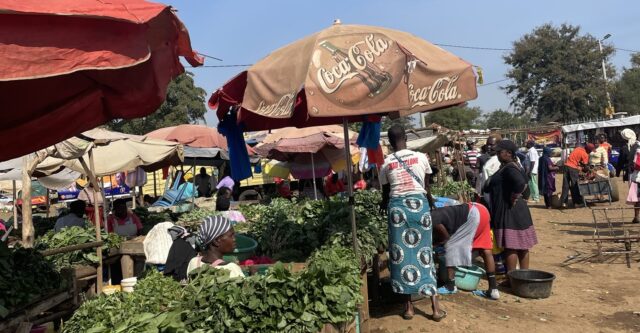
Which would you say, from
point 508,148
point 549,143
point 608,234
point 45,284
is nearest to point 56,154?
point 45,284

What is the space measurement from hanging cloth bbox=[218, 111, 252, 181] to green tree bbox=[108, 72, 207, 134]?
30.6 meters

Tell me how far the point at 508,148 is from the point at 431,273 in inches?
94.1

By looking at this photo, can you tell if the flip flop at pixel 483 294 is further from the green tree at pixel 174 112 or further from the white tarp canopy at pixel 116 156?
the green tree at pixel 174 112

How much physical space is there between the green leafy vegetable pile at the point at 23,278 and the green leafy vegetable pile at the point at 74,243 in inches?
91.8

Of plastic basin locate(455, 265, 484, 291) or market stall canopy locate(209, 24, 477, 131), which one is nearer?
market stall canopy locate(209, 24, 477, 131)

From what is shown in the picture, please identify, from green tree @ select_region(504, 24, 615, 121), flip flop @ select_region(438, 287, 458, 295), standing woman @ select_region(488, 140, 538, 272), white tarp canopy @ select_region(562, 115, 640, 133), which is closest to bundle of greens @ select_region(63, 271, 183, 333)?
flip flop @ select_region(438, 287, 458, 295)

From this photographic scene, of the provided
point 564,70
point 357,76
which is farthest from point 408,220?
point 564,70

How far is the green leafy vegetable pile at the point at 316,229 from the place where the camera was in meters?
5.32

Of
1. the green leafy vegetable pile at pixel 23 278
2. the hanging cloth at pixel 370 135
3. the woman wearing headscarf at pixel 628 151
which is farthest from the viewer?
the woman wearing headscarf at pixel 628 151

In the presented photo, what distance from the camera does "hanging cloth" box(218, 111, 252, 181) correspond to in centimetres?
566

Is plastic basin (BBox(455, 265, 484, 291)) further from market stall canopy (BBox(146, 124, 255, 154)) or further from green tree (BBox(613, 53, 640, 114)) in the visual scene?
green tree (BBox(613, 53, 640, 114))

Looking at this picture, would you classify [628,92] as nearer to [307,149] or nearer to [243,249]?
[307,149]

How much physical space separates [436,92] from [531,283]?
11.0ft

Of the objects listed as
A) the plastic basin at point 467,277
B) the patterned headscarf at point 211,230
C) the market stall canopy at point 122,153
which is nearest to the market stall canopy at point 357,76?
the patterned headscarf at point 211,230
